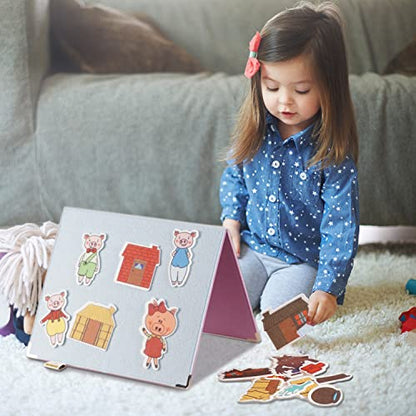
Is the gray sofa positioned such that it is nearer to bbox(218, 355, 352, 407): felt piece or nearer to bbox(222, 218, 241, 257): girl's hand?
bbox(222, 218, 241, 257): girl's hand

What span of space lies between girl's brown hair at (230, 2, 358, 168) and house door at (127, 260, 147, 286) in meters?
0.40

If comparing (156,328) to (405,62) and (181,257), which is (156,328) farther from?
(405,62)

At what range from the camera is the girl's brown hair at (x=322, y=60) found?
48.9 inches

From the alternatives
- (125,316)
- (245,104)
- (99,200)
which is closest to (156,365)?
(125,316)

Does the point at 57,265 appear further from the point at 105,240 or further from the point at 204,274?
the point at 204,274

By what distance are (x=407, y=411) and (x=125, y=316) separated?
487mm

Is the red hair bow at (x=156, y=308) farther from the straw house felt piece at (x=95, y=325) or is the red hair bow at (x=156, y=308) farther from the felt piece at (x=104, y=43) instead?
the felt piece at (x=104, y=43)

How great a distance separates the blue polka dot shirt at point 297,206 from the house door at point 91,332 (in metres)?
0.43

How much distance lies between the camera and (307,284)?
4.53 feet

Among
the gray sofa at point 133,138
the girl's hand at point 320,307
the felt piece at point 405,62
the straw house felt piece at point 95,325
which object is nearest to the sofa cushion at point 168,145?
the gray sofa at point 133,138

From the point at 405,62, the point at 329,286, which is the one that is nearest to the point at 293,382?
the point at 329,286

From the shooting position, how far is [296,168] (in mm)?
1373

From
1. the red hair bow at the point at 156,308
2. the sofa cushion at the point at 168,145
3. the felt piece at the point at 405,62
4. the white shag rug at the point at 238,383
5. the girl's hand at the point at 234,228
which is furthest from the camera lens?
the felt piece at the point at 405,62

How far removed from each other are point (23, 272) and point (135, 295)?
0.77 ft
